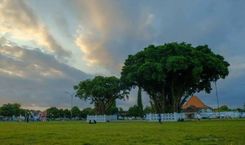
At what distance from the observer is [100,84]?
98.3m

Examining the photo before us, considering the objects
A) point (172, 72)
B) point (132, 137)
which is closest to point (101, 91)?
point (172, 72)

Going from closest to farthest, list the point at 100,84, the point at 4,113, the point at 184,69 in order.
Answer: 1. the point at 184,69
2. the point at 100,84
3. the point at 4,113

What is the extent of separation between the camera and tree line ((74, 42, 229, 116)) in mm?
62719

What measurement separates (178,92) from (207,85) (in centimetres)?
668

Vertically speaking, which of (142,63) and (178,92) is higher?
(142,63)

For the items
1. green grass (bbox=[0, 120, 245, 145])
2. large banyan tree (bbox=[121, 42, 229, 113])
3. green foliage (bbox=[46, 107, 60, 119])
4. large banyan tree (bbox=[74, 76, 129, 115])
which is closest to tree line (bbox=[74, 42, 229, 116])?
large banyan tree (bbox=[121, 42, 229, 113])

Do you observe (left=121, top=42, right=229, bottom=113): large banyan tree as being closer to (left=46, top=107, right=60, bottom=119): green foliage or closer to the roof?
the roof

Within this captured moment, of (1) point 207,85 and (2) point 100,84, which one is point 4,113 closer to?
(2) point 100,84

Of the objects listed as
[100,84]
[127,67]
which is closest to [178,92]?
[127,67]

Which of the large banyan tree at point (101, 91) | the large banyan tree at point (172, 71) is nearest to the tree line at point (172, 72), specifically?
the large banyan tree at point (172, 71)

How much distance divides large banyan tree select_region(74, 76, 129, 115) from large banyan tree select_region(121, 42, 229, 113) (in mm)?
21810

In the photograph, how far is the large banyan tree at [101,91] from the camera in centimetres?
9638

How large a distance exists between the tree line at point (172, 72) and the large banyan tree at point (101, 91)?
2075 centimetres

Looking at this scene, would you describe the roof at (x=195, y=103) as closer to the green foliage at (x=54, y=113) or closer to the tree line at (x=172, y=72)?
the tree line at (x=172, y=72)
